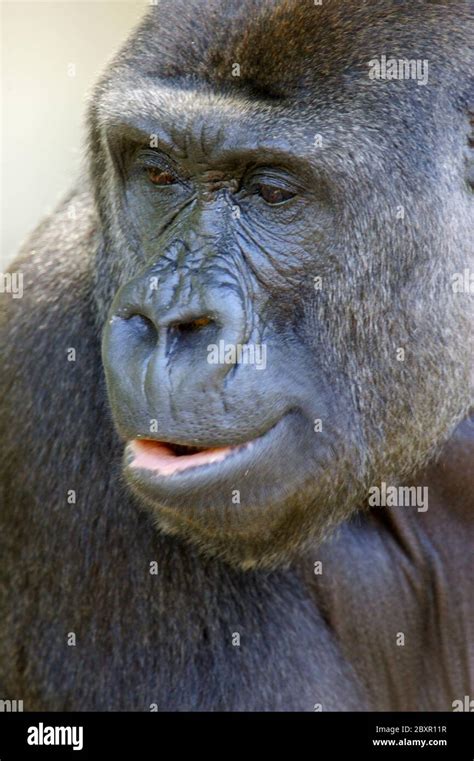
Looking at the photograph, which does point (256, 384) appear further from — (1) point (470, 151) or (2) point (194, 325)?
(1) point (470, 151)

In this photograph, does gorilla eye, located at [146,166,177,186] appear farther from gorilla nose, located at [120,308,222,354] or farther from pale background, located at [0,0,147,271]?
pale background, located at [0,0,147,271]

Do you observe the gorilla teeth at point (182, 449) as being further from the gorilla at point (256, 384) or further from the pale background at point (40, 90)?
the pale background at point (40, 90)

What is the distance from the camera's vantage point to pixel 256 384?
3.55 meters

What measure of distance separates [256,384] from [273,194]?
623mm

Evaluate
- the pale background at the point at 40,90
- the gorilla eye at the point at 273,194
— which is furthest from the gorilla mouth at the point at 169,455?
the pale background at the point at 40,90

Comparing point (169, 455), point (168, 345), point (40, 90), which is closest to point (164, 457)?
point (169, 455)

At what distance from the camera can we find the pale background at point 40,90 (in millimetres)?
9781

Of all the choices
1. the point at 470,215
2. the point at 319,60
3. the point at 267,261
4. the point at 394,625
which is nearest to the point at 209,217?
the point at 267,261

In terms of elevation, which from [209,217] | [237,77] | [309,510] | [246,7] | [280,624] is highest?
[246,7]

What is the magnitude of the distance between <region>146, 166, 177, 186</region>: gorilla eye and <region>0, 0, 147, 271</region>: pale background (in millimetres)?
5817

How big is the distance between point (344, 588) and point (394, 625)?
0.73 feet

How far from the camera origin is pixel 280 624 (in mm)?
4219

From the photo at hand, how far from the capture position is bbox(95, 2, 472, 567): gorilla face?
11.7ft
